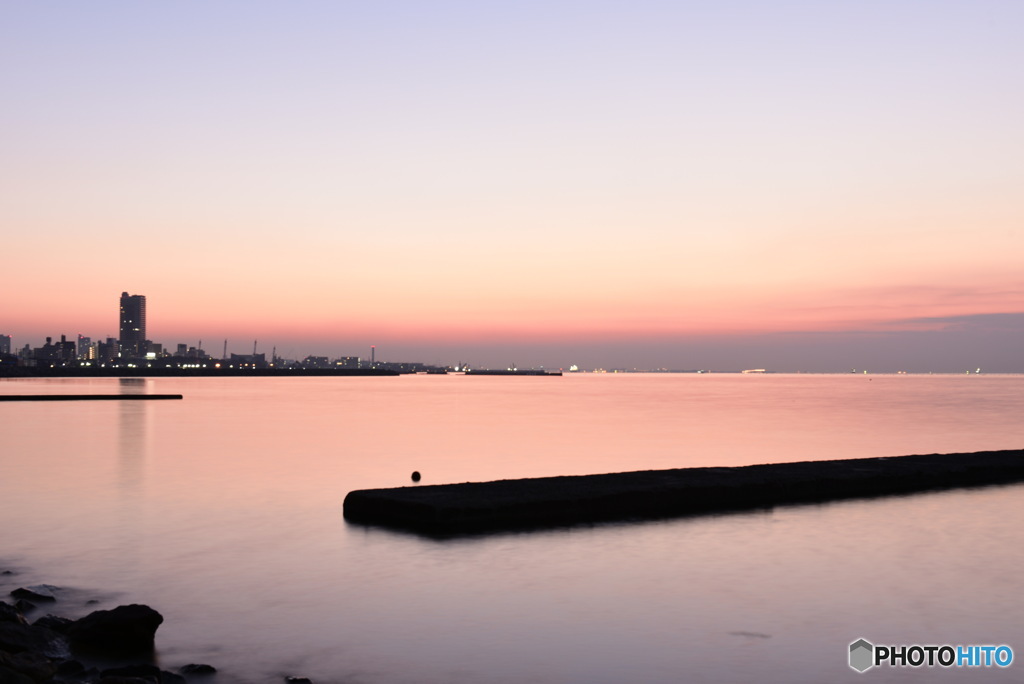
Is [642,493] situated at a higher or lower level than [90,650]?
higher

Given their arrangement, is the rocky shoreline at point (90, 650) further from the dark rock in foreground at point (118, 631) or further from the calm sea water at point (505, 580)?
the calm sea water at point (505, 580)

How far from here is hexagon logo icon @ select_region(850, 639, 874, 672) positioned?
1241cm

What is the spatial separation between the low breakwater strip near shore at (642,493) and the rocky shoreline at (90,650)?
8.90 meters

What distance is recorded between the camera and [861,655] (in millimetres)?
12828

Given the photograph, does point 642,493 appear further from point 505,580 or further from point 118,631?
point 118,631

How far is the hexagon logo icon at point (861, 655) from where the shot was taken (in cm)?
1241

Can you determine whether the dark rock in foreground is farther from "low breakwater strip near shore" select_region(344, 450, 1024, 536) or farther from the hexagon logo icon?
the hexagon logo icon

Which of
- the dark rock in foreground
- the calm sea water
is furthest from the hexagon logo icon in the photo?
the dark rock in foreground

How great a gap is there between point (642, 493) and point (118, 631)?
14.7 metres

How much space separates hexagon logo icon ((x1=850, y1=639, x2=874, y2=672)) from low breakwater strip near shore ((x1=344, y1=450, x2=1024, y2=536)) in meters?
9.93

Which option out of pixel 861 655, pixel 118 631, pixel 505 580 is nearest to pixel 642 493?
pixel 505 580

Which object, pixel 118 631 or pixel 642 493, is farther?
pixel 642 493

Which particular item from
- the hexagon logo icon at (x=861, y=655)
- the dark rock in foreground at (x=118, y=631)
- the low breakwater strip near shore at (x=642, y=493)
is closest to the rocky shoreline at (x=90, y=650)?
the dark rock in foreground at (x=118, y=631)

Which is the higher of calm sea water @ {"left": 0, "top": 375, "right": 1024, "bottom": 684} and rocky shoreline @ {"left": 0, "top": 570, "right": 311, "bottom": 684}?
rocky shoreline @ {"left": 0, "top": 570, "right": 311, "bottom": 684}
